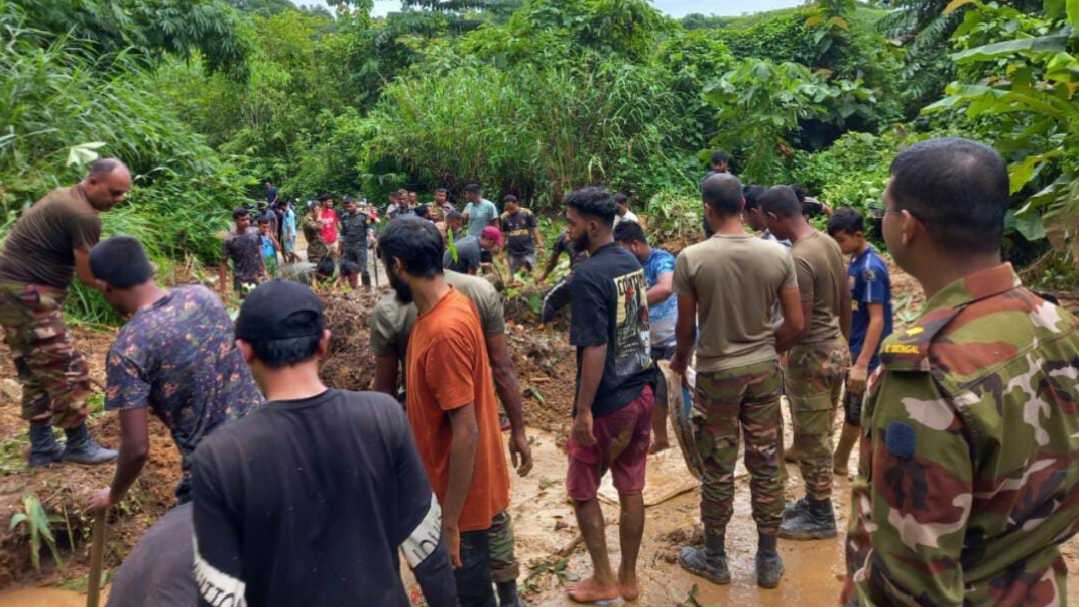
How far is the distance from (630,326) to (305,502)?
1975mm

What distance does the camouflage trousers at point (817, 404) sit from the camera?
13.4 feet

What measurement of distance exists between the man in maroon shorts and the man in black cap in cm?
147

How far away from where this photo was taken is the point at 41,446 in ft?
14.8

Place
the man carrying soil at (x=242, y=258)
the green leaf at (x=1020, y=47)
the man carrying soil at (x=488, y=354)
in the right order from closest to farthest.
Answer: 1. the man carrying soil at (x=488, y=354)
2. the green leaf at (x=1020, y=47)
3. the man carrying soil at (x=242, y=258)

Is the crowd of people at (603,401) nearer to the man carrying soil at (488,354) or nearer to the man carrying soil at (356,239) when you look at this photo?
the man carrying soil at (488,354)

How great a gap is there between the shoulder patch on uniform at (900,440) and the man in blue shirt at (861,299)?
295cm

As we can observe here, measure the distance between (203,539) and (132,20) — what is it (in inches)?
519

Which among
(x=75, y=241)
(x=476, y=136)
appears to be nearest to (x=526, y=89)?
(x=476, y=136)

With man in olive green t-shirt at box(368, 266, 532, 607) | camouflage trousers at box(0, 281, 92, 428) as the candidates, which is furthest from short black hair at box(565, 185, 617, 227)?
camouflage trousers at box(0, 281, 92, 428)

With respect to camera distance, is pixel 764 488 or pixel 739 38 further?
pixel 739 38

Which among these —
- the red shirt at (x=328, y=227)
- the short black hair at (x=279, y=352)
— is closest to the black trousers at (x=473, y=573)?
the short black hair at (x=279, y=352)

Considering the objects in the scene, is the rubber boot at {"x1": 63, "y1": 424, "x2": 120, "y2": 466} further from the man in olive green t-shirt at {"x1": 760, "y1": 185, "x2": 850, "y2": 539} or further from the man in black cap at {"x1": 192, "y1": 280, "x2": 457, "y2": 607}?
the man in olive green t-shirt at {"x1": 760, "y1": 185, "x2": 850, "y2": 539}

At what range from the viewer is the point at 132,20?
40.4ft

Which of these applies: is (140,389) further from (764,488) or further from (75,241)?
(764,488)
